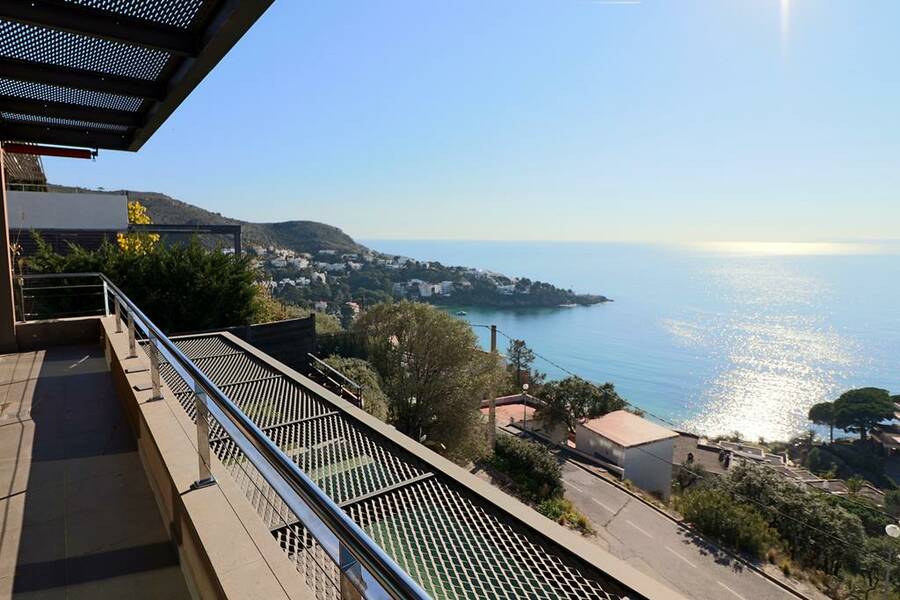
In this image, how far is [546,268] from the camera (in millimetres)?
180125

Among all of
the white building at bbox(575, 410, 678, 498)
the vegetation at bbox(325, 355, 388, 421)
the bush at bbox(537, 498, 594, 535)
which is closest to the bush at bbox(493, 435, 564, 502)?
the bush at bbox(537, 498, 594, 535)

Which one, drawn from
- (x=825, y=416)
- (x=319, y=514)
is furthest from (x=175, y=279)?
(x=825, y=416)

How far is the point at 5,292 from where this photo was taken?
491 cm

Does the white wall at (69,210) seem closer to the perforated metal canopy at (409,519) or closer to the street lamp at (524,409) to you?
the perforated metal canopy at (409,519)

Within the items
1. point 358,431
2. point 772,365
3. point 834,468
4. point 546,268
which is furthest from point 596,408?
point 546,268

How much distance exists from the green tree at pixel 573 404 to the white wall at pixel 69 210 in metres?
21.8

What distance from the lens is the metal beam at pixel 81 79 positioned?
7.98 ft

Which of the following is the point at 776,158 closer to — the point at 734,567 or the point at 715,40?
the point at 715,40

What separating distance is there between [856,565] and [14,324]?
24370 mm

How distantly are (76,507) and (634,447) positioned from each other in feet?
75.7

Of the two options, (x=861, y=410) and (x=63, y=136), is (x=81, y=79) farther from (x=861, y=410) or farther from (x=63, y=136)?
(x=861, y=410)

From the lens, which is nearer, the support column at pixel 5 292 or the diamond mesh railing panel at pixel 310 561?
the diamond mesh railing panel at pixel 310 561

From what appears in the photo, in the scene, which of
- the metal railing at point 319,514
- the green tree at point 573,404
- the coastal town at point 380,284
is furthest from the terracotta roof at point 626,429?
the metal railing at point 319,514

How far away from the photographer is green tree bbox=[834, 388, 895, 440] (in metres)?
35.9
